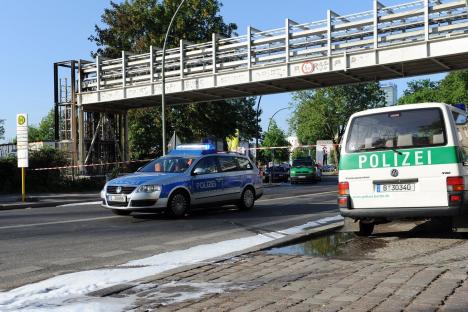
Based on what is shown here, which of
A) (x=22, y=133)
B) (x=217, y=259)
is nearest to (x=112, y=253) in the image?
(x=217, y=259)

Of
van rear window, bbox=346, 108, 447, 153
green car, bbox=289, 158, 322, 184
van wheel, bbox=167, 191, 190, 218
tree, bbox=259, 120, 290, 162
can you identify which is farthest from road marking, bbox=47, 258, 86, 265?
tree, bbox=259, 120, 290, 162

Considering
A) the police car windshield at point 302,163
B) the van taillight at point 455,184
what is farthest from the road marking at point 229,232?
the police car windshield at point 302,163

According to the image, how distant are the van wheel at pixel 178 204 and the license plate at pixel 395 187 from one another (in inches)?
210

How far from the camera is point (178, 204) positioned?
1230 centimetres

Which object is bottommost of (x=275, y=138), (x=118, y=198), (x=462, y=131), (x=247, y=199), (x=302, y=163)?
(x=247, y=199)

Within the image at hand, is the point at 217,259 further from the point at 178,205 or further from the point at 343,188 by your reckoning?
the point at 178,205

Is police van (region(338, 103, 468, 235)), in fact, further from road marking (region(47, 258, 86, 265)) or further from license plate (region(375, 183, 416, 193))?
road marking (region(47, 258, 86, 265))

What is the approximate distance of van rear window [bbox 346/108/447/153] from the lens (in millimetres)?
7945

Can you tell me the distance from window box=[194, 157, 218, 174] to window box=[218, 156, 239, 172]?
229mm

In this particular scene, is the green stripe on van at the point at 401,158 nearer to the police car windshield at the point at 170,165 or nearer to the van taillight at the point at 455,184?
the van taillight at the point at 455,184

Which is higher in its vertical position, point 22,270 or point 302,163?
point 302,163

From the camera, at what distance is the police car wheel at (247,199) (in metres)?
14.3

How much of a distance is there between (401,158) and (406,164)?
0.38 feet

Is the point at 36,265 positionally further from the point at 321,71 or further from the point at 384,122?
the point at 321,71
